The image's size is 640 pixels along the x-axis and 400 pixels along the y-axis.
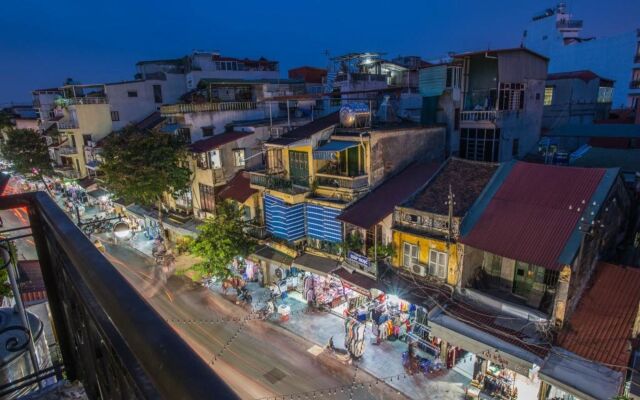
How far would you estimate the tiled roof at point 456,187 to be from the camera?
16750 millimetres

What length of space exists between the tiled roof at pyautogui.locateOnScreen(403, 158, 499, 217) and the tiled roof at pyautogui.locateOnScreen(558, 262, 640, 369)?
216 inches

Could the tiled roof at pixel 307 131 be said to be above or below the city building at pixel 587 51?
below

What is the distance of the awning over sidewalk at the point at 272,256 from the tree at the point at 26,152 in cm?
3066

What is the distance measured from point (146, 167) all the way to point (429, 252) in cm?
2013

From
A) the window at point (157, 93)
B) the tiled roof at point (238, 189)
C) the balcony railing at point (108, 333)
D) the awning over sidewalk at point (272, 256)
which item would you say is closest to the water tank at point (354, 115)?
the tiled roof at point (238, 189)

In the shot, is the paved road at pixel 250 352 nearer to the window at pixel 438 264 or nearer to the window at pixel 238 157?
the window at pixel 438 264

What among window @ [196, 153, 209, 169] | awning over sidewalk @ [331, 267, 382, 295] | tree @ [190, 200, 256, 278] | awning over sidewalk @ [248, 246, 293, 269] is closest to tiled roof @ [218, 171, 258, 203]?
tree @ [190, 200, 256, 278]

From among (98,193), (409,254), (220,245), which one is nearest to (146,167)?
(220,245)

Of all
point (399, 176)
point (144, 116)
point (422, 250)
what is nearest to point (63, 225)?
point (422, 250)

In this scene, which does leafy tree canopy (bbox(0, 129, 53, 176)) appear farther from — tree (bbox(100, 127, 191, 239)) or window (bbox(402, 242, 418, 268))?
window (bbox(402, 242, 418, 268))

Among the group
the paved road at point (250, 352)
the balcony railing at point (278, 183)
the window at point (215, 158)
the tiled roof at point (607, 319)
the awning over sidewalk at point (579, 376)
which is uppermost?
the window at point (215, 158)

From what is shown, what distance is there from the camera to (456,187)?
1789cm

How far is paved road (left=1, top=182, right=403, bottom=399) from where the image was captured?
1605 centimetres

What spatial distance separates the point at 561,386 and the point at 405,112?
20316mm
